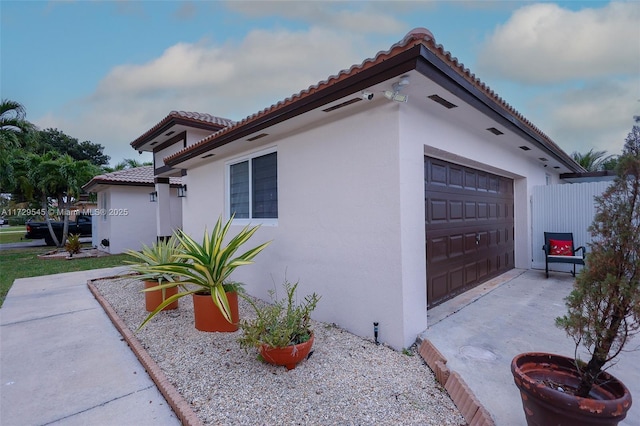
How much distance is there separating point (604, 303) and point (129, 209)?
17.7 metres

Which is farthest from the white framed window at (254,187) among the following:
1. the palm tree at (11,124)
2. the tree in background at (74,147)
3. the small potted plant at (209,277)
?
the tree in background at (74,147)

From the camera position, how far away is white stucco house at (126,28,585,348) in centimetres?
403

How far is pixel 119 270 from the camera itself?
10.7 m

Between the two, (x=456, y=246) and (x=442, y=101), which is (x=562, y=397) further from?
(x=456, y=246)

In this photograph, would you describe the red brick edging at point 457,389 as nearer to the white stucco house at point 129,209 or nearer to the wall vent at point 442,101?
the wall vent at point 442,101

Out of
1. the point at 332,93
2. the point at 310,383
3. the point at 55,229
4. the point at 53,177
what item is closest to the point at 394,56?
the point at 332,93

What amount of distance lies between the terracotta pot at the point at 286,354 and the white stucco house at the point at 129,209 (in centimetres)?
1283

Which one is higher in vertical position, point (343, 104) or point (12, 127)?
point (12, 127)

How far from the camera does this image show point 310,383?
3295mm

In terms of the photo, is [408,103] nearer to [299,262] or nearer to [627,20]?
[299,262]

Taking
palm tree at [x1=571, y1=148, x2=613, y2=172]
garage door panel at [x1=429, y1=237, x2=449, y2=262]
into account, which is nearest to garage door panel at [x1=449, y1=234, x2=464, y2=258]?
garage door panel at [x1=429, y1=237, x2=449, y2=262]

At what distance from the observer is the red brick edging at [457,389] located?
265 cm

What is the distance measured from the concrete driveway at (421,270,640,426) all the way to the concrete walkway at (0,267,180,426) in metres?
2.99

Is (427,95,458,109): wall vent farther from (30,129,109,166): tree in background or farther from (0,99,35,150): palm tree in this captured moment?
(30,129,109,166): tree in background
